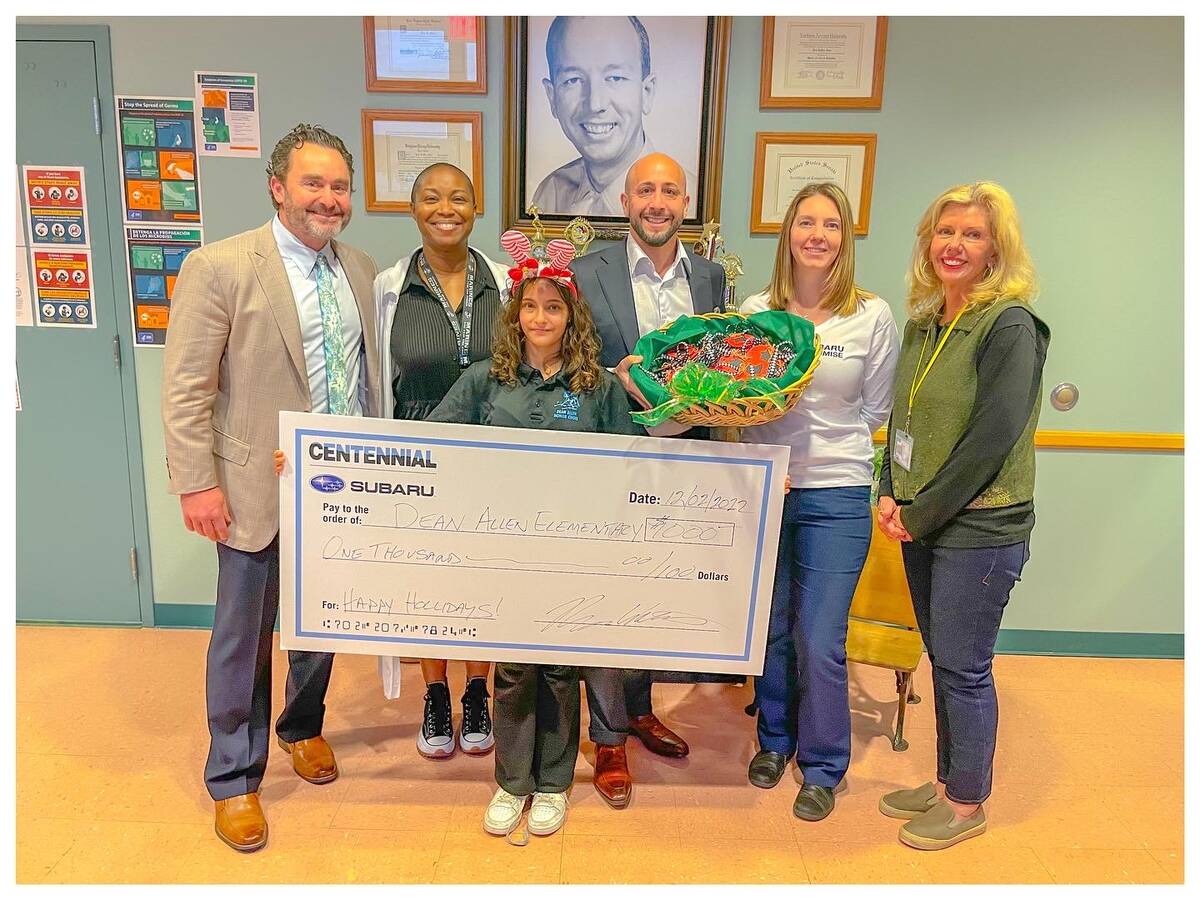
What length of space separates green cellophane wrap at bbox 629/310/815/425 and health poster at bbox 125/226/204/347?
1943 mm

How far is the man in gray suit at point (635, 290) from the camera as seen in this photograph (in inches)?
81.4

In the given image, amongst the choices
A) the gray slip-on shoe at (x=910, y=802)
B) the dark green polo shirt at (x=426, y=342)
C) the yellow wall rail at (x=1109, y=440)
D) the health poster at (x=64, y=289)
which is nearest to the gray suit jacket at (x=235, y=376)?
the dark green polo shirt at (x=426, y=342)

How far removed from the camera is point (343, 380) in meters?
1.99

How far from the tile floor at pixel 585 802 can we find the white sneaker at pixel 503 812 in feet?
0.11

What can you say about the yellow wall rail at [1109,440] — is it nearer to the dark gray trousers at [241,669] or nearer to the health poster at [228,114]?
the dark gray trousers at [241,669]

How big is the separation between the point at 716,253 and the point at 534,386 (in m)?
0.94

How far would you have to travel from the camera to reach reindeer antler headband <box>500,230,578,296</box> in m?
1.88

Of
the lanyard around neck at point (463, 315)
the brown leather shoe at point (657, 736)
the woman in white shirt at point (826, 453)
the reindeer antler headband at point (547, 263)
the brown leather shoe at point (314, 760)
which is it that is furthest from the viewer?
the brown leather shoe at point (657, 736)

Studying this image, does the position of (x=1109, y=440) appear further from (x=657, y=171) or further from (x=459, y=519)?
(x=459, y=519)

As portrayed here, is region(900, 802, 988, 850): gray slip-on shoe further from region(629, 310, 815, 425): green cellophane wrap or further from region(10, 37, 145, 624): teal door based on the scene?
region(10, 37, 145, 624): teal door

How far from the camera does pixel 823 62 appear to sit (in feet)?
8.95

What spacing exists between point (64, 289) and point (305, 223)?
1.65m

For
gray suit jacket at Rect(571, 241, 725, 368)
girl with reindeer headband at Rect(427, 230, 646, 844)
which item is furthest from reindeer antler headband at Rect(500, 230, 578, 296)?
gray suit jacket at Rect(571, 241, 725, 368)

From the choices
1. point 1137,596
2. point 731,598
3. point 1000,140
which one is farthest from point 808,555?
point 1137,596
